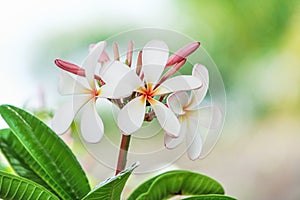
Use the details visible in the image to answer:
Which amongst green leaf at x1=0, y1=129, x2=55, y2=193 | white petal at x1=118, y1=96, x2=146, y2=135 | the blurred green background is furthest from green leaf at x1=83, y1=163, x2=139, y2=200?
the blurred green background

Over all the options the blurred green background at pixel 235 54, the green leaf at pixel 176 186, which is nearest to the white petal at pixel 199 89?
the green leaf at pixel 176 186

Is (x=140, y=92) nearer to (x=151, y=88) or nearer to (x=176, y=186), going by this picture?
(x=151, y=88)

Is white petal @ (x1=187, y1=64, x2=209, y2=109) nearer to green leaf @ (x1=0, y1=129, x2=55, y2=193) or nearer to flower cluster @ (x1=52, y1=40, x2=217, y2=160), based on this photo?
flower cluster @ (x1=52, y1=40, x2=217, y2=160)

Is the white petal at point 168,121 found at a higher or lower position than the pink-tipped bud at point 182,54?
lower

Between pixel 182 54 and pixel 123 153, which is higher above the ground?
pixel 182 54

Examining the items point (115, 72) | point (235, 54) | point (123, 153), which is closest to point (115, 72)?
point (115, 72)

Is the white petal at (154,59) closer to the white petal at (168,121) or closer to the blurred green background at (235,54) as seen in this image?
the white petal at (168,121)

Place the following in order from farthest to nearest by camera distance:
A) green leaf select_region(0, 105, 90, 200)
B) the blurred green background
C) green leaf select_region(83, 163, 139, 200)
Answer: the blurred green background
green leaf select_region(0, 105, 90, 200)
green leaf select_region(83, 163, 139, 200)
